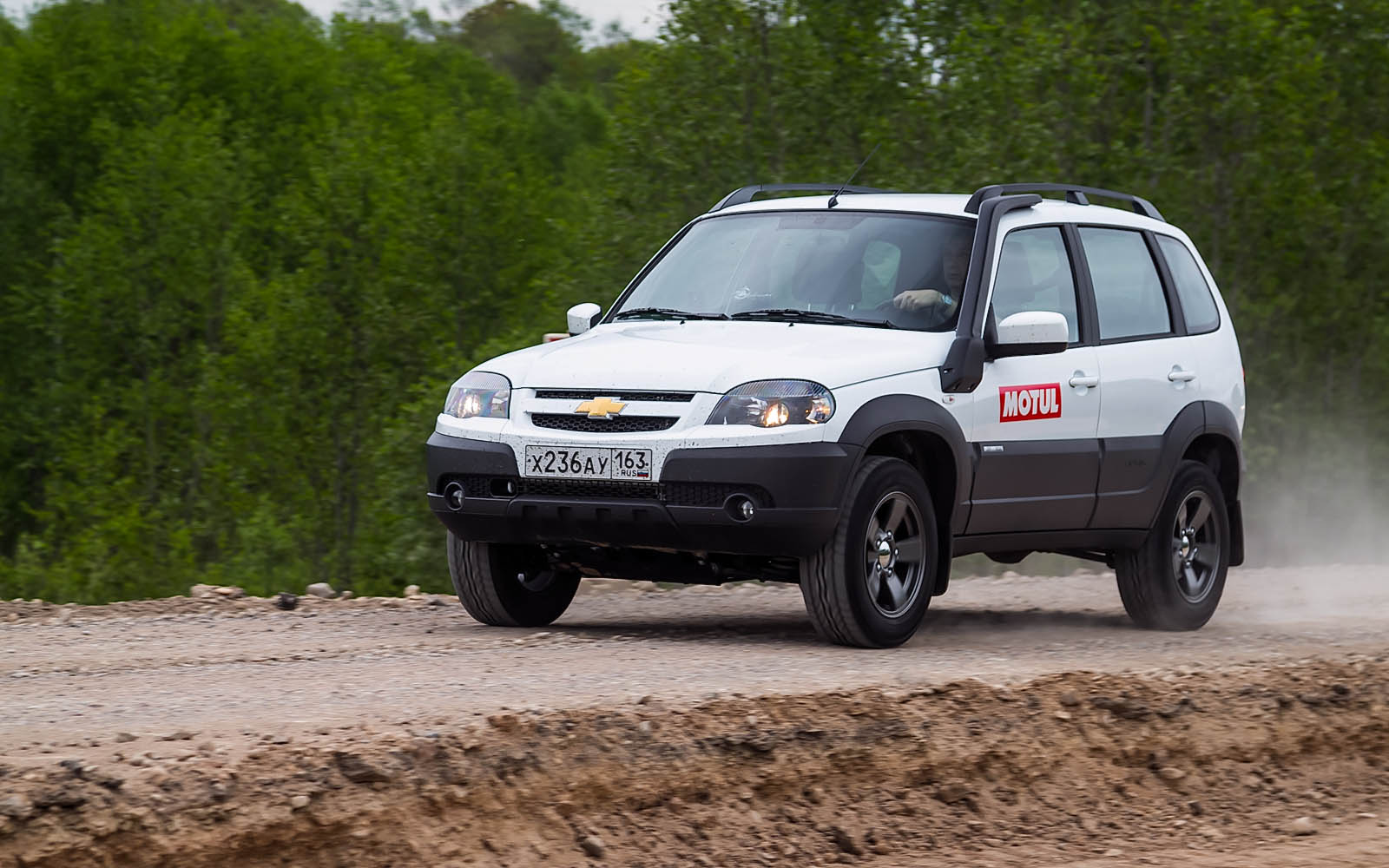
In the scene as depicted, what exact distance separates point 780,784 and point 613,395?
2.00m

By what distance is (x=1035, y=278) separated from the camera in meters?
8.16

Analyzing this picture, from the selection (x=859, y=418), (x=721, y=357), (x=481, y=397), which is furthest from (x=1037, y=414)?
(x=481, y=397)

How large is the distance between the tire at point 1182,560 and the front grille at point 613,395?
3017 millimetres

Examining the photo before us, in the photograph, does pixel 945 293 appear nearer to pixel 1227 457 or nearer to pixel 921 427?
pixel 921 427

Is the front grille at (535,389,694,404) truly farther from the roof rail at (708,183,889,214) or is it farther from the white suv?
the roof rail at (708,183,889,214)

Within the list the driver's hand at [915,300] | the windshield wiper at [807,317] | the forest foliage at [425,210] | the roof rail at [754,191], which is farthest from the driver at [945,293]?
the forest foliage at [425,210]

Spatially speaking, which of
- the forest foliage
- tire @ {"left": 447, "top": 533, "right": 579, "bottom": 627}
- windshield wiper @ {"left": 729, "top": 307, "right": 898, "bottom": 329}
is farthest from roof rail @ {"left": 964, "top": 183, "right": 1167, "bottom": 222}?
the forest foliage

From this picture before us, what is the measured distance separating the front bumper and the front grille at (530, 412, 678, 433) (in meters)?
0.15

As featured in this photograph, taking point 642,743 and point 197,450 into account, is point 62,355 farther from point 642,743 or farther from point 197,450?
point 642,743

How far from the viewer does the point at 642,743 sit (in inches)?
215

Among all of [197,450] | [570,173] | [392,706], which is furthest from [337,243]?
[392,706]

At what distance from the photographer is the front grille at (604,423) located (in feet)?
22.9

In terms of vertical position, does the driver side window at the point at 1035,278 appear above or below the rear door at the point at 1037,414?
above

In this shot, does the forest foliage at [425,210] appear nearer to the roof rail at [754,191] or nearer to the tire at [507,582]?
the tire at [507,582]
